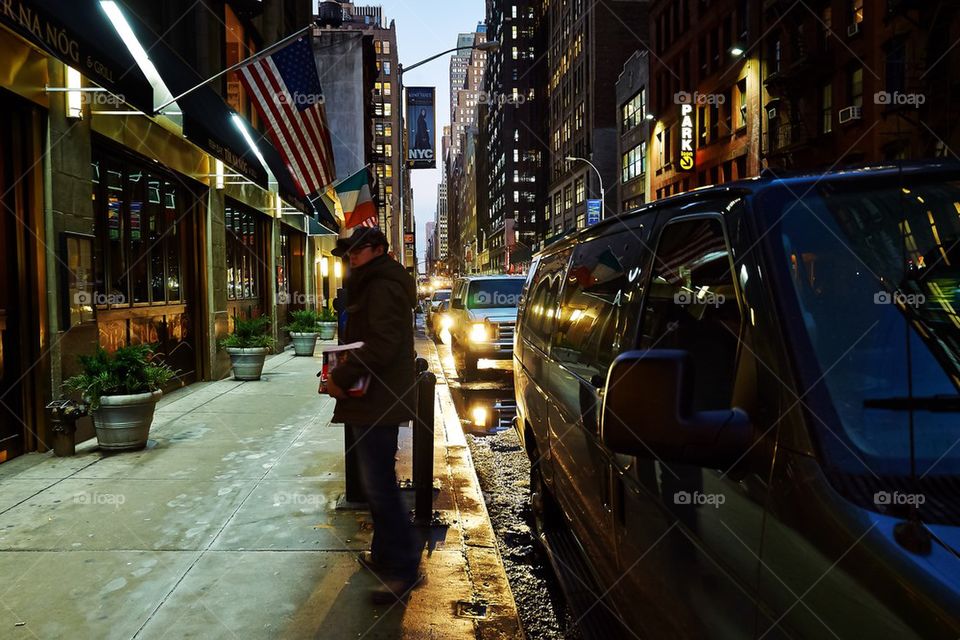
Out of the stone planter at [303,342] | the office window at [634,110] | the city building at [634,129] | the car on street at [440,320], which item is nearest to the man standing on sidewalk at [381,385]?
the stone planter at [303,342]

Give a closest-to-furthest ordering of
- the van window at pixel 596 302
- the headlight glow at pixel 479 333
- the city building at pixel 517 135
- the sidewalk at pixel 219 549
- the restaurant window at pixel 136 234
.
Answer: the van window at pixel 596 302 < the sidewalk at pixel 219 549 < the restaurant window at pixel 136 234 < the headlight glow at pixel 479 333 < the city building at pixel 517 135

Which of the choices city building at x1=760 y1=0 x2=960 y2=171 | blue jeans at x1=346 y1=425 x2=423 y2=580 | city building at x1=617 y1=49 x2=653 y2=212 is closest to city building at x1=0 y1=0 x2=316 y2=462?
blue jeans at x1=346 y1=425 x2=423 y2=580

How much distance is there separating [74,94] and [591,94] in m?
59.1

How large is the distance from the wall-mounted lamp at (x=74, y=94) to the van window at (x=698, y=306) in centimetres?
733

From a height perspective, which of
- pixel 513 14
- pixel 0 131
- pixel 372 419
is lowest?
pixel 372 419

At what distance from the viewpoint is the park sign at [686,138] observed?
38.0 m

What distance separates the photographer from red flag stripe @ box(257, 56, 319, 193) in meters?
10.9

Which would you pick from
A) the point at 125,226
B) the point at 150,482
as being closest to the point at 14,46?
the point at 125,226

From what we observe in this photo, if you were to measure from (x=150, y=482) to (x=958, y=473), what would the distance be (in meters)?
6.22

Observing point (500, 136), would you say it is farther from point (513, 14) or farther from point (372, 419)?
point (372, 419)

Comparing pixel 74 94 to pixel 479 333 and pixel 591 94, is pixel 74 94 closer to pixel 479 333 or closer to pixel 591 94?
pixel 479 333

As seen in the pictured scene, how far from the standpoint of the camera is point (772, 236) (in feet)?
6.91

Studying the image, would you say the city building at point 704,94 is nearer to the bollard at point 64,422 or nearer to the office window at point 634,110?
the office window at point 634,110

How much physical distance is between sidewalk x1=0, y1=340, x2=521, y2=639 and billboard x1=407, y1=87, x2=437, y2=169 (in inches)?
1445
